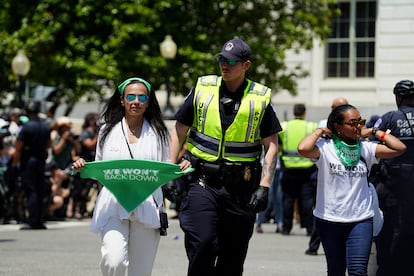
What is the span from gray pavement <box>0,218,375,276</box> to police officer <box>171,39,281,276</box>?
2036mm

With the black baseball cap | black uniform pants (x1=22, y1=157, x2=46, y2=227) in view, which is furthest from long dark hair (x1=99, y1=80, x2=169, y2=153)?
black uniform pants (x1=22, y1=157, x2=46, y2=227)

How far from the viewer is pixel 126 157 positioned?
27.7ft

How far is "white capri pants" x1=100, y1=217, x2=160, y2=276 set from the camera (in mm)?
8062

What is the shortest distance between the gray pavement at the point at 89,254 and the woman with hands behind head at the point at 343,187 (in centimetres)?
134

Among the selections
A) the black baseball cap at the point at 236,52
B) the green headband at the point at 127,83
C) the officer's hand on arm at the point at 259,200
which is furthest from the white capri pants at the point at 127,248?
the black baseball cap at the point at 236,52

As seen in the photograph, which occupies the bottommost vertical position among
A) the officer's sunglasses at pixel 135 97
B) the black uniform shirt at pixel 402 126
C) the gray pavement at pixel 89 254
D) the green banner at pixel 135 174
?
the gray pavement at pixel 89 254

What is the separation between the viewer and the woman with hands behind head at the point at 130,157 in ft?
26.7

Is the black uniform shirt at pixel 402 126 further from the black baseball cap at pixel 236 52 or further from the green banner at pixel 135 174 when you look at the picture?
the green banner at pixel 135 174

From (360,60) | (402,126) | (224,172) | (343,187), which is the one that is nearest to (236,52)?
(224,172)

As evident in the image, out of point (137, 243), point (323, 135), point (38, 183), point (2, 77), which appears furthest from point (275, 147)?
point (2, 77)

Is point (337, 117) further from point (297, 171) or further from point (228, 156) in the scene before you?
point (297, 171)

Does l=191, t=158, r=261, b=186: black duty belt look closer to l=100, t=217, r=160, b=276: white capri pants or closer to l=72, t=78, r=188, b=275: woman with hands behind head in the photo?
l=72, t=78, r=188, b=275: woman with hands behind head

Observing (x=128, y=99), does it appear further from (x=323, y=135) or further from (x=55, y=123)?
(x=55, y=123)

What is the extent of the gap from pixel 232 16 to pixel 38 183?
1342 centimetres
